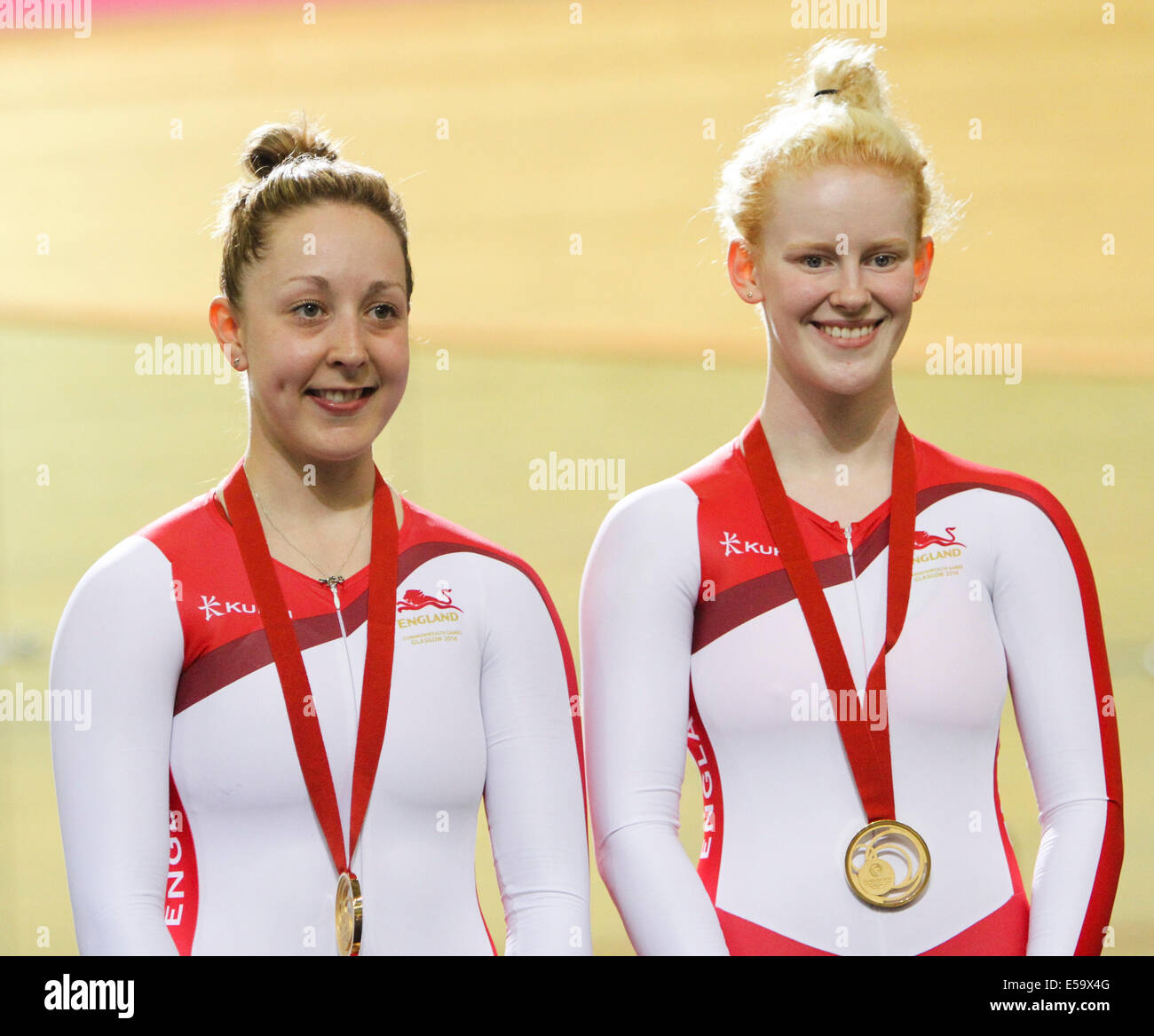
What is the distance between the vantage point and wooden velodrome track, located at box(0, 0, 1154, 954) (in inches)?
154

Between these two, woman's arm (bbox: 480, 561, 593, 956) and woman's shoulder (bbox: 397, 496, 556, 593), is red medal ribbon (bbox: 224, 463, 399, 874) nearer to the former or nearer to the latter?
woman's shoulder (bbox: 397, 496, 556, 593)

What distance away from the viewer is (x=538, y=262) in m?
3.99

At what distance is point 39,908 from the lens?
4.10 metres

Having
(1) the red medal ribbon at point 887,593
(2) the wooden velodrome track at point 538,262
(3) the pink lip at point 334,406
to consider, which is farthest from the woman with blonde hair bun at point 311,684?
(2) the wooden velodrome track at point 538,262

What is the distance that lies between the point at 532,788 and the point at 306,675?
0.38 meters

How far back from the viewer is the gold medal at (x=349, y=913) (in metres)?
2.20

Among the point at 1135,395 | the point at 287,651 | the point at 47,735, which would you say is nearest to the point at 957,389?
the point at 1135,395

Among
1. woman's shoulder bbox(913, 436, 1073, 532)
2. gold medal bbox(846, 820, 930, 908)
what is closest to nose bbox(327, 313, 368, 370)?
woman's shoulder bbox(913, 436, 1073, 532)

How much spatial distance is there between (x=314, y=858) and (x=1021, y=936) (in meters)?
1.10

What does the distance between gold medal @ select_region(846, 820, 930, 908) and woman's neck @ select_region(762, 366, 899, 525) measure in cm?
50

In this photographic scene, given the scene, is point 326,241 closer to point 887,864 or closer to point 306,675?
point 306,675

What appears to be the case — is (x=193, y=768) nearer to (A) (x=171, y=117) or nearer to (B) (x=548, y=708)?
(B) (x=548, y=708)

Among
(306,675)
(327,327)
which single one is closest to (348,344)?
(327,327)

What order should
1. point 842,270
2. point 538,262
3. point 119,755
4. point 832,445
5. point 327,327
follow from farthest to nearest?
point 538,262, point 832,445, point 842,270, point 327,327, point 119,755
